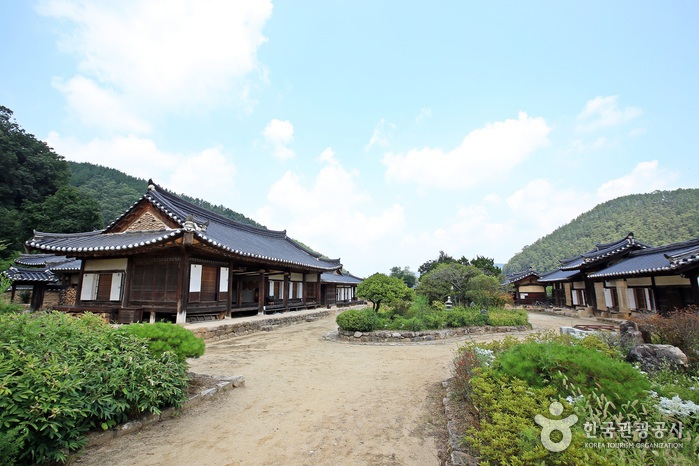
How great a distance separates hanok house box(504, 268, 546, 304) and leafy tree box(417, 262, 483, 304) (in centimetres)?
2021

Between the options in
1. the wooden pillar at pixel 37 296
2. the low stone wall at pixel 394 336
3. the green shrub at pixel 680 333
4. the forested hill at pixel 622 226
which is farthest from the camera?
the forested hill at pixel 622 226

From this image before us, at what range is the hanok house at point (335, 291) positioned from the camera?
1238 inches

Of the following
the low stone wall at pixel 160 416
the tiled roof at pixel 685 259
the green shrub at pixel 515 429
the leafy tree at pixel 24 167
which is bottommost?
the low stone wall at pixel 160 416

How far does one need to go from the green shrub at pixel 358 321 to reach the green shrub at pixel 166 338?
24.3ft

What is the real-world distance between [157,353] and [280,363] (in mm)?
3989

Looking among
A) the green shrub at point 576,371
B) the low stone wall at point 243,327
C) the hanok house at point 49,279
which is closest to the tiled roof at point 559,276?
the low stone wall at point 243,327

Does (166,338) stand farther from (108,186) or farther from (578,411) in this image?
(108,186)

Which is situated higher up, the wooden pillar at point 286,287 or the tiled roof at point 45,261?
the tiled roof at point 45,261

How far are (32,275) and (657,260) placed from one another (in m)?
38.5

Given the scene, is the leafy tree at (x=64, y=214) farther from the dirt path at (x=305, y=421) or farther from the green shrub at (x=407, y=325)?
the green shrub at (x=407, y=325)

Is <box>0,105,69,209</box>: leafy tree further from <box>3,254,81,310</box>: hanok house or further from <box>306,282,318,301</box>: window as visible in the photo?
<box>306,282,318,301</box>: window

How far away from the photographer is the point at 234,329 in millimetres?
13312

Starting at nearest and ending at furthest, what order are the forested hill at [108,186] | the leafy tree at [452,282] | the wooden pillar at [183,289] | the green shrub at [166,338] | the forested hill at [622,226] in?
the green shrub at [166,338]
the wooden pillar at [183,289]
the leafy tree at [452,282]
the forested hill at [622,226]
the forested hill at [108,186]

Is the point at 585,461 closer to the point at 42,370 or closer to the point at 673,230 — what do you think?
the point at 42,370
